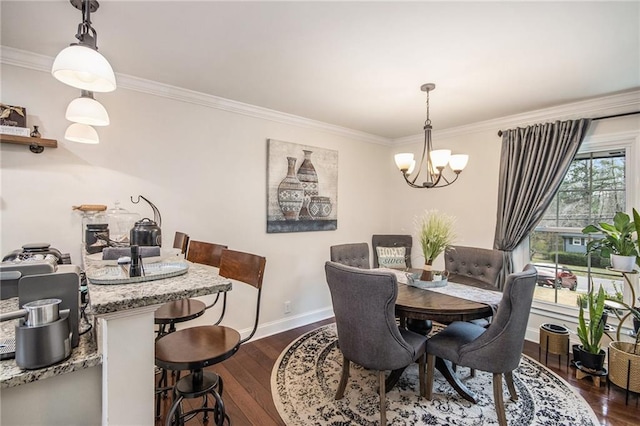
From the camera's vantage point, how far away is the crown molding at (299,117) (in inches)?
85.7

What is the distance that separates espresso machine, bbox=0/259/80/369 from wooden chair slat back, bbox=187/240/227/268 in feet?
3.52

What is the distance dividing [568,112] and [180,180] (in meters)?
4.01

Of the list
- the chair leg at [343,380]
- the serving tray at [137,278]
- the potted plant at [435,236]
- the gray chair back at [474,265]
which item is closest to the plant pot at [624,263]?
the gray chair back at [474,265]

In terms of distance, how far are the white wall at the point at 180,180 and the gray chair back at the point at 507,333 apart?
7.11 feet

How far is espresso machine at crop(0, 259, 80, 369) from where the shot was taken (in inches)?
32.5

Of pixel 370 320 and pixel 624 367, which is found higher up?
pixel 370 320

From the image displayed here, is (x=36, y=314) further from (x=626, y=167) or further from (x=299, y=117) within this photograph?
(x=626, y=167)

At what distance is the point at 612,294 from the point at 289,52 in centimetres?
379

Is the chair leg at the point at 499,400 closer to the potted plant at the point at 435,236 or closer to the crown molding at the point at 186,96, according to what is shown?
the potted plant at the point at 435,236

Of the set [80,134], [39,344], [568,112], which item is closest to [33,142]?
[80,134]

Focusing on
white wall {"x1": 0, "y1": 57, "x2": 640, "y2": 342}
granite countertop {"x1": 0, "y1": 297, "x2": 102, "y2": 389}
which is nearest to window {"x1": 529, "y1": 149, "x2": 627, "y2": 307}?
white wall {"x1": 0, "y1": 57, "x2": 640, "y2": 342}

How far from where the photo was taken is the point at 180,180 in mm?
2834

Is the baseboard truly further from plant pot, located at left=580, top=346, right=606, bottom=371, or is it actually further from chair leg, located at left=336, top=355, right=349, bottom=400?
plant pot, located at left=580, top=346, right=606, bottom=371

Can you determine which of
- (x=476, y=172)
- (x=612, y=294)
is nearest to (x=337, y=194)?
(x=476, y=172)
